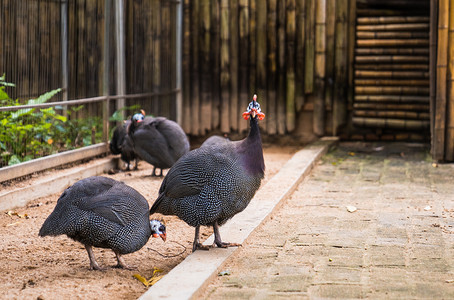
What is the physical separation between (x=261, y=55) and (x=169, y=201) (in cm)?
614

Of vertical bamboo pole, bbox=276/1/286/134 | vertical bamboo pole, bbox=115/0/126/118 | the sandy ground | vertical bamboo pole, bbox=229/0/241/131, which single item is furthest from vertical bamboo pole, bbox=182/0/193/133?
the sandy ground

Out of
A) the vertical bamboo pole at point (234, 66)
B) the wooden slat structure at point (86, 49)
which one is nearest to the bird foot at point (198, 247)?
the wooden slat structure at point (86, 49)

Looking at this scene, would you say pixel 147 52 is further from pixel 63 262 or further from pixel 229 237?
pixel 63 262

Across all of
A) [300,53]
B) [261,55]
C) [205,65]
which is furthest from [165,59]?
[300,53]

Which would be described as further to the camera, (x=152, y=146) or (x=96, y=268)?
(x=152, y=146)

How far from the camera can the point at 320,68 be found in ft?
33.5

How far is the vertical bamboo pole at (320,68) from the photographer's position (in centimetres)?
1003

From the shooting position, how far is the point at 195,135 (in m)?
10.8

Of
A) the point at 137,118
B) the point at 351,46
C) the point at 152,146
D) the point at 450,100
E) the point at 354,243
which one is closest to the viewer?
the point at 354,243

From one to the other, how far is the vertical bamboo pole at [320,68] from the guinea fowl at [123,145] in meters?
3.40

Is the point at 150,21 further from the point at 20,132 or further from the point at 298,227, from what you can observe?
the point at 298,227

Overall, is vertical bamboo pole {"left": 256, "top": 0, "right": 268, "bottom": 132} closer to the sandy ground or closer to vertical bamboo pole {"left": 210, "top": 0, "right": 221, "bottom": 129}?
vertical bamboo pole {"left": 210, "top": 0, "right": 221, "bottom": 129}

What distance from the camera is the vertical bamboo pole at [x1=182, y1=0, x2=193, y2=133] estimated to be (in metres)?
10.5

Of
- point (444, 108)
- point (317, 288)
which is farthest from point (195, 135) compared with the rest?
point (317, 288)
